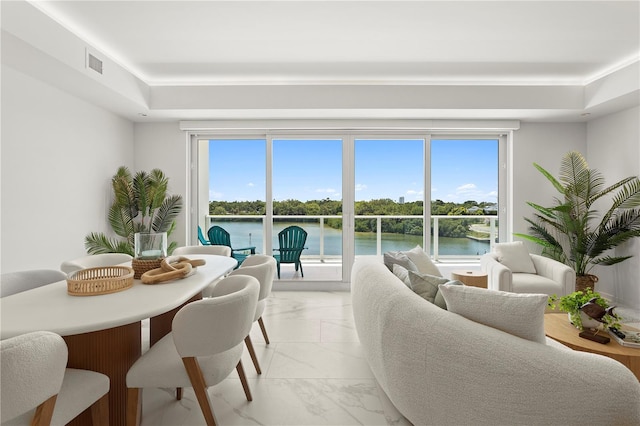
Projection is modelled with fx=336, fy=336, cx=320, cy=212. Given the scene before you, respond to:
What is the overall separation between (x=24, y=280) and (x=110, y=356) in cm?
94

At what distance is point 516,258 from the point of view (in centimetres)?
388

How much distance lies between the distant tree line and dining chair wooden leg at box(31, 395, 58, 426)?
3.82 m

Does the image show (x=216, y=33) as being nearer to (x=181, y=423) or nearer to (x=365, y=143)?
(x=365, y=143)

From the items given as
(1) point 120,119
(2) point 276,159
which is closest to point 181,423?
(2) point 276,159

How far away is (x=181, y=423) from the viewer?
1.84 meters

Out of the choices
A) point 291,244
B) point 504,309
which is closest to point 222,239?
point 291,244

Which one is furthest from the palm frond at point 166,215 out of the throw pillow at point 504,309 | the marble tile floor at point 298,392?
the throw pillow at point 504,309

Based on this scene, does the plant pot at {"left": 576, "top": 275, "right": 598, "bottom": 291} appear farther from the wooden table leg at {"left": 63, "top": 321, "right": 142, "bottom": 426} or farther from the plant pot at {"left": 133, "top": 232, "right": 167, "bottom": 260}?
the wooden table leg at {"left": 63, "top": 321, "right": 142, "bottom": 426}

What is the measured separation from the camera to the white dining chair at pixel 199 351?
1408 mm

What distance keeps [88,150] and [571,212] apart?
5.79 meters

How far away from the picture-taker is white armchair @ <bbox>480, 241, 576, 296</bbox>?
11.3 feet

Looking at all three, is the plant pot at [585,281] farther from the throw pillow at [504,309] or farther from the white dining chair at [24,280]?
the white dining chair at [24,280]

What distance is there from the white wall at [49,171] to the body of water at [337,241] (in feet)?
5.84

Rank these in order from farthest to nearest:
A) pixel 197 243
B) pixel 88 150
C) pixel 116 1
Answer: pixel 197 243, pixel 88 150, pixel 116 1
